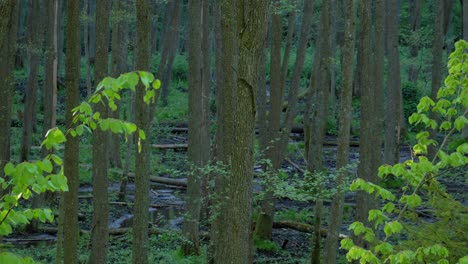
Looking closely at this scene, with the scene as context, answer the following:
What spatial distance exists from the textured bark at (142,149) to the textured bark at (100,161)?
1.29 m

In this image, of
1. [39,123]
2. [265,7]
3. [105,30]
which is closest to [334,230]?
[105,30]

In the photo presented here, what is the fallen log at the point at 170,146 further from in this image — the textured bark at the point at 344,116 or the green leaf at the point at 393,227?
the green leaf at the point at 393,227

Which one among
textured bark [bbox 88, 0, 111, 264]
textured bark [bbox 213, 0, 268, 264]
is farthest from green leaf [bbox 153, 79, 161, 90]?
textured bark [bbox 88, 0, 111, 264]

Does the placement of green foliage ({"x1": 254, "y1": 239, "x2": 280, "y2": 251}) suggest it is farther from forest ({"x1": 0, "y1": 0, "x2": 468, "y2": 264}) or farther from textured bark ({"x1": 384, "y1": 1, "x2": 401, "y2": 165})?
textured bark ({"x1": 384, "y1": 1, "x2": 401, "y2": 165})

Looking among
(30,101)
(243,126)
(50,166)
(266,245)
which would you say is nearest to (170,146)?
(30,101)

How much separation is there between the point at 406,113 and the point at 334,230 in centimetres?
2229

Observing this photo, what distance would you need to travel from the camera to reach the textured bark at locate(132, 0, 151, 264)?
10070 millimetres

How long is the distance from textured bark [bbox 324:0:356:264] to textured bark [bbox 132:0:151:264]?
2.98 m

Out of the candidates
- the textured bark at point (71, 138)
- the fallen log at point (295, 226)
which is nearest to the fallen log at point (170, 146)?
the fallen log at point (295, 226)

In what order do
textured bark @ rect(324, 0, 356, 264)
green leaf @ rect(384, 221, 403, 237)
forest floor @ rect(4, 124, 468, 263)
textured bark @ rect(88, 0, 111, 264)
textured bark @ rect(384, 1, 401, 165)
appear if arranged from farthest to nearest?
textured bark @ rect(384, 1, 401, 165), forest floor @ rect(4, 124, 468, 263), textured bark @ rect(88, 0, 111, 264), textured bark @ rect(324, 0, 356, 264), green leaf @ rect(384, 221, 403, 237)

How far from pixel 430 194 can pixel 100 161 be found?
6.35m

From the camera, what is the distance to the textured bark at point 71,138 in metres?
9.31

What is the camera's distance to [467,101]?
5.54 m

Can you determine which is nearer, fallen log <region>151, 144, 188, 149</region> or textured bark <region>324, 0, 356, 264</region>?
textured bark <region>324, 0, 356, 264</region>
